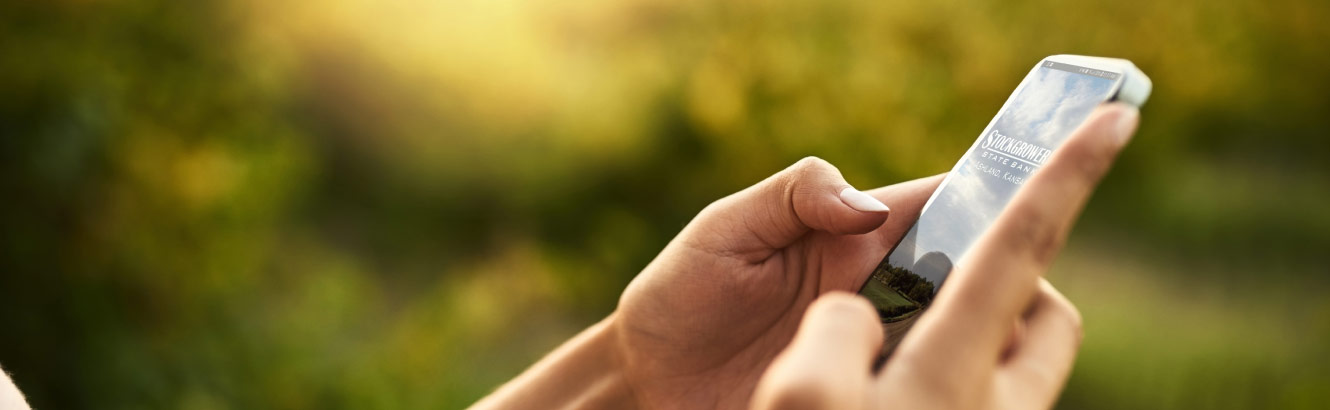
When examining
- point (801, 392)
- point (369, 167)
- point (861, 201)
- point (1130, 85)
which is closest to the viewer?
point (801, 392)

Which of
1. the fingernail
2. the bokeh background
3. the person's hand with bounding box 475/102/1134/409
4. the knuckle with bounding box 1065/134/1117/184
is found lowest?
the knuckle with bounding box 1065/134/1117/184

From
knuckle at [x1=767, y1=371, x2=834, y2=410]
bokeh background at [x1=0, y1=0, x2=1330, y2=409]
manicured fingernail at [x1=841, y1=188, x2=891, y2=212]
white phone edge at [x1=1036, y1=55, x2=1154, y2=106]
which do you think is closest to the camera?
knuckle at [x1=767, y1=371, x2=834, y2=410]

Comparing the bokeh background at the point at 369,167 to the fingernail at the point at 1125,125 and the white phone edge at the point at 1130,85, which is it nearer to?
the white phone edge at the point at 1130,85

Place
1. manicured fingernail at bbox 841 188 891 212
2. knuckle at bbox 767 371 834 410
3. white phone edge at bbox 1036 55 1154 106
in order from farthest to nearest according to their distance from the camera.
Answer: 1. manicured fingernail at bbox 841 188 891 212
2. white phone edge at bbox 1036 55 1154 106
3. knuckle at bbox 767 371 834 410

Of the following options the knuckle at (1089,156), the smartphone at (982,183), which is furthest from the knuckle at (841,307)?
the smartphone at (982,183)

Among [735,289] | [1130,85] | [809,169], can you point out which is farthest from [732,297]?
[1130,85]

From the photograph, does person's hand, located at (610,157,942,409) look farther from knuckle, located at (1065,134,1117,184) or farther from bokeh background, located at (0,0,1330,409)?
bokeh background, located at (0,0,1330,409)

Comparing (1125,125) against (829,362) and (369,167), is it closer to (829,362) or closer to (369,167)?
(829,362)

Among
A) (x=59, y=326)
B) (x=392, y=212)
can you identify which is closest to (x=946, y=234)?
(x=392, y=212)

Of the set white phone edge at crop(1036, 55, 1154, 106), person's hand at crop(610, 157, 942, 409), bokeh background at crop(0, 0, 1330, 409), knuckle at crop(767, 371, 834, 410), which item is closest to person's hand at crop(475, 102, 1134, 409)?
person's hand at crop(610, 157, 942, 409)
